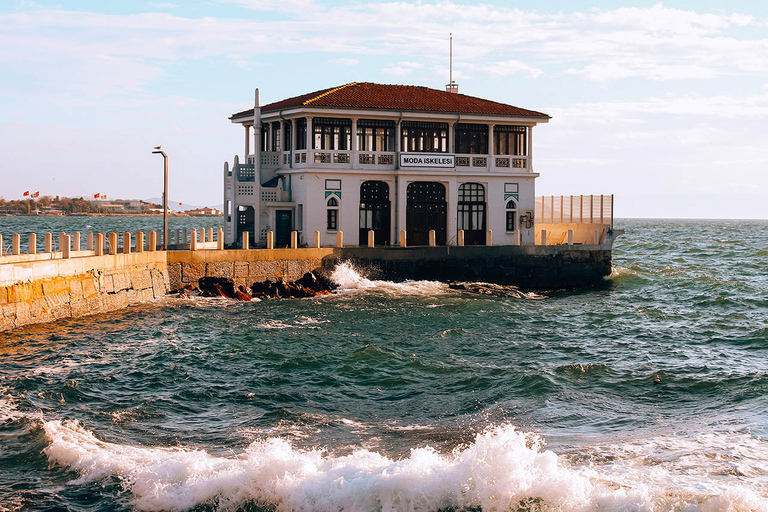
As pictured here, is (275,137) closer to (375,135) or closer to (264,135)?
(264,135)

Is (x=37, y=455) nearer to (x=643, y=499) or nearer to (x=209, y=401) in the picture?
(x=209, y=401)

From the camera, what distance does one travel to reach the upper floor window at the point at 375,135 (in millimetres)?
38000

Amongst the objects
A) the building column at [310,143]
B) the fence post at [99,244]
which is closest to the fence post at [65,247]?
the fence post at [99,244]

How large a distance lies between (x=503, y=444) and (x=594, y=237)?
29263 millimetres

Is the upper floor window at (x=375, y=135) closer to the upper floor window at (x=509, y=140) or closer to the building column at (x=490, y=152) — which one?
the building column at (x=490, y=152)

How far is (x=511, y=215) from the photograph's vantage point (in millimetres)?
40500

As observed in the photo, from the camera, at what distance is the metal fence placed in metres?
41.4

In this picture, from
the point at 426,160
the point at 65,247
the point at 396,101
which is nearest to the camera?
the point at 65,247

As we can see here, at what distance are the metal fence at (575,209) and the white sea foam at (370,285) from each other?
10.9 m

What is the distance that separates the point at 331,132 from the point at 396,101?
3651 millimetres

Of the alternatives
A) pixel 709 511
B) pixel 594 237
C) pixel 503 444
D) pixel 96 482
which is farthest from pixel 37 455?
pixel 594 237

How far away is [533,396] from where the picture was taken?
17.6 meters

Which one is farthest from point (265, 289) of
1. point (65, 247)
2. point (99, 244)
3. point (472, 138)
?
point (472, 138)

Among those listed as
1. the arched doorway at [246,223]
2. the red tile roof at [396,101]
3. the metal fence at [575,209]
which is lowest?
the arched doorway at [246,223]
